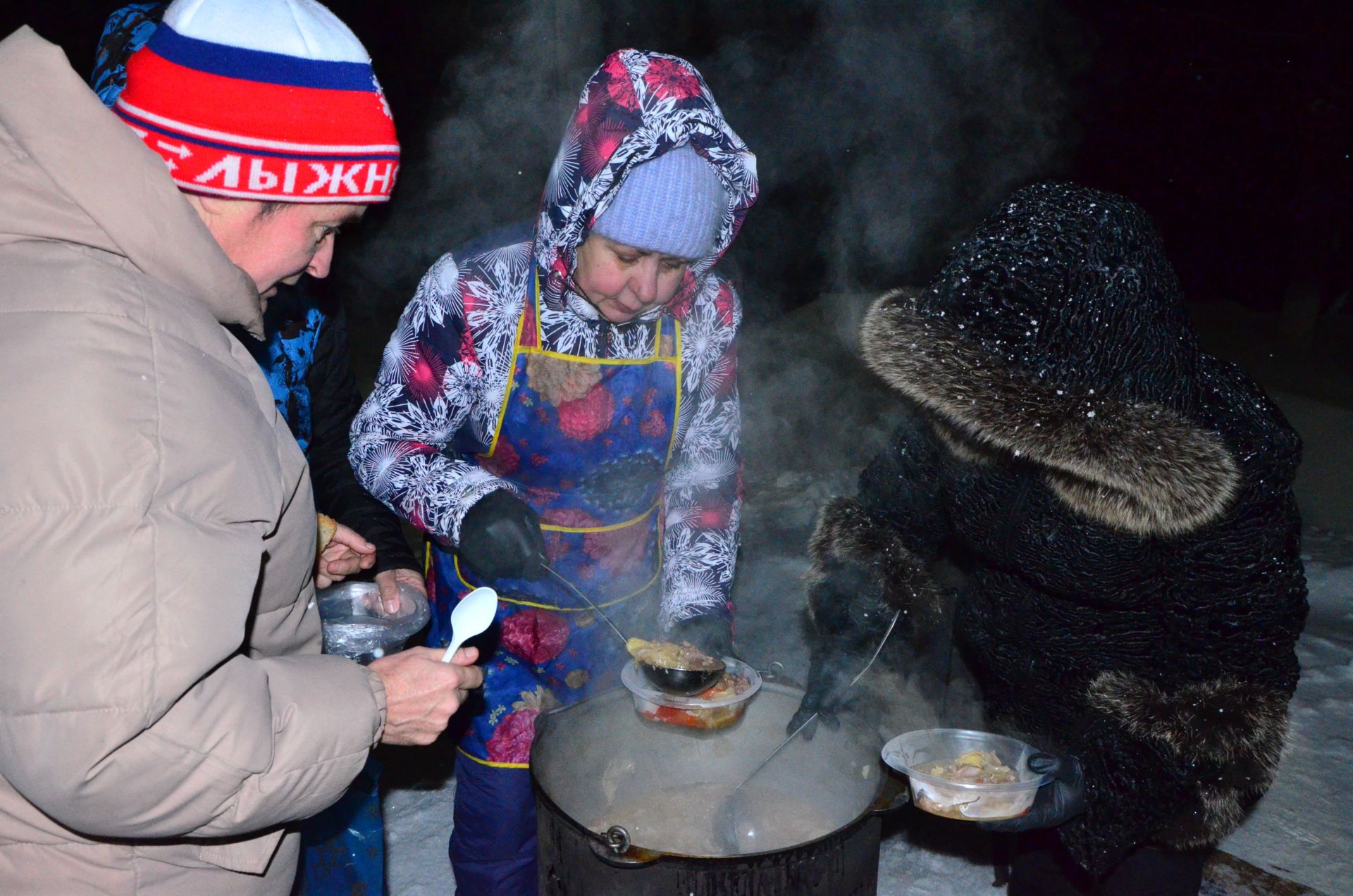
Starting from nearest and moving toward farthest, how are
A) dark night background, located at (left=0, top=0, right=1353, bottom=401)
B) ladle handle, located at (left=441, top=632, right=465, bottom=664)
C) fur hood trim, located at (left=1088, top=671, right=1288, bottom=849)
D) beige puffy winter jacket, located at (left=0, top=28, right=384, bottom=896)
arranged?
1. beige puffy winter jacket, located at (left=0, top=28, right=384, bottom=896)
2. ladle handle, located at (left=441, top=632, right=465, bottom=664)
3. fur hood trim, located at (left=1088, top=671, right=1288, bottom=849)
4. dark night background, located at (left=0, top=0, right=1353, bottom=401)

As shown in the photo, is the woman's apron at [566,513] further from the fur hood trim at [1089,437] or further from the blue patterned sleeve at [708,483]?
the fur hood trim at [1089,437]

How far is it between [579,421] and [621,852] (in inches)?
41.9

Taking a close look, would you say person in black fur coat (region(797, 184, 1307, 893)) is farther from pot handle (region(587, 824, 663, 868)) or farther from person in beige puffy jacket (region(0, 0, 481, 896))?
person in beige puffy jacket (region(0, 0, 481, 896))

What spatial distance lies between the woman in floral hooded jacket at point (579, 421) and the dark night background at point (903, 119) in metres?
6.47

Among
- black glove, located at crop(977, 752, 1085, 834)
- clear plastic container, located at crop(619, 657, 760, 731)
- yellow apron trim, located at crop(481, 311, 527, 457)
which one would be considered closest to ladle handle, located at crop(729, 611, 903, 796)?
clear plastic container, located at crop(619, 657, 760, 731)

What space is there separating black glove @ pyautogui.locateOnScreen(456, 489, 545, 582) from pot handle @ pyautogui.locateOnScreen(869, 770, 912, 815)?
3.00 ft

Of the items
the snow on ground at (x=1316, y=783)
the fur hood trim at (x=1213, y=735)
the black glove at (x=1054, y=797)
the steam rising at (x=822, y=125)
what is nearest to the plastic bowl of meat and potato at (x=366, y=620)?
the black glove at (x=1054, y=797)

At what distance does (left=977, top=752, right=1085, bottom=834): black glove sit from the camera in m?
2.18

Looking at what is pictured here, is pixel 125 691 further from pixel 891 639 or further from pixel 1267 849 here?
pixel 1267 849

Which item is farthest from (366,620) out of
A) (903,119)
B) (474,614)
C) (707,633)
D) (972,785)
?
(903,119)

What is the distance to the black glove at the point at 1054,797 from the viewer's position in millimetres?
2180

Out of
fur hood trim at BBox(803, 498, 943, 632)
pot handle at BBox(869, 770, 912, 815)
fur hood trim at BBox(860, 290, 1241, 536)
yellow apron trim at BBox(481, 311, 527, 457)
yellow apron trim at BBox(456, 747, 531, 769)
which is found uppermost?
fur hood trim at BBox(860, 290, 1241, 536)

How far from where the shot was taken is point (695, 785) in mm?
2754

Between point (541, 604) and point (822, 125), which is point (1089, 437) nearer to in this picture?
point (541, 604)
